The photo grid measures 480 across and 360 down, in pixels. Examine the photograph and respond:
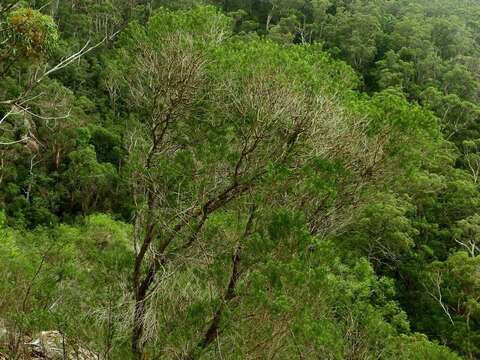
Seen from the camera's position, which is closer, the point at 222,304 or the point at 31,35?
the point at 31,35

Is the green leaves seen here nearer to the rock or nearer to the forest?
the forest

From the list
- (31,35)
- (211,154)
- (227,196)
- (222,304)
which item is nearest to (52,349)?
(222,304)

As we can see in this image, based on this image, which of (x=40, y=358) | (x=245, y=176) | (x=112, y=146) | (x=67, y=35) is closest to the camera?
(x=245, y=176)

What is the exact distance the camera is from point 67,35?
3159cm

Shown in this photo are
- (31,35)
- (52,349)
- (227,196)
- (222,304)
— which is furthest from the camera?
(52,349)

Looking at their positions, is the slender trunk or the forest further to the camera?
the slender trunk

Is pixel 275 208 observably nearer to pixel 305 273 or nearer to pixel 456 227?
pixel 305 273

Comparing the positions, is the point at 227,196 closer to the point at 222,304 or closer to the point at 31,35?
the point at 222,304

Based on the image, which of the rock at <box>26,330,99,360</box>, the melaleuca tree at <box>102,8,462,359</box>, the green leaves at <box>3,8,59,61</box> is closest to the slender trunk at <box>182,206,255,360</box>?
the melaleuca tree at <box>102,8,462,359</box>

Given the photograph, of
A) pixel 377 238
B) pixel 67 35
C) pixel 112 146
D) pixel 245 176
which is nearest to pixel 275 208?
pixel 245 176

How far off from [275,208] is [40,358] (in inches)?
166

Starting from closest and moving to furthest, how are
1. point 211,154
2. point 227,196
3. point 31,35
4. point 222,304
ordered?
point 31,35 < point 222,304 < point 211,154 < point 227,196

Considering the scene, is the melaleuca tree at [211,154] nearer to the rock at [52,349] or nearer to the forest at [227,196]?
the forest at [227,196]

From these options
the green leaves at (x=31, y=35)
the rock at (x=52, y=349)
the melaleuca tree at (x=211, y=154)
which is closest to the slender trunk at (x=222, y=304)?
the melaleuca tree at (x=211, y=154)
